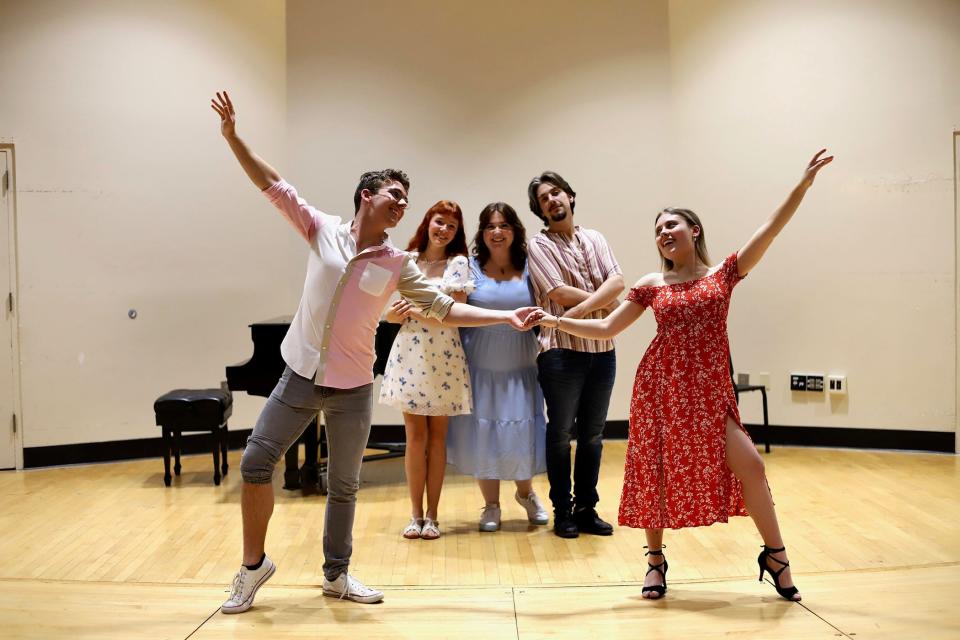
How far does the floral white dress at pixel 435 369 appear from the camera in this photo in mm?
4258

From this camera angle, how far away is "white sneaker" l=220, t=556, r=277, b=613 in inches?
126

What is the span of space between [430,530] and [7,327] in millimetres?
3583

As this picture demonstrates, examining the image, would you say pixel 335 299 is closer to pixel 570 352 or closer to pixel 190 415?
pixel 570 352

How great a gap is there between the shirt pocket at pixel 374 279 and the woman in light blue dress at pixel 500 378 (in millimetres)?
1047

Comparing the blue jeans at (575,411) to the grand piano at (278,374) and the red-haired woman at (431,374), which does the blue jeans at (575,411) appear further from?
the grand piano at (278,374)

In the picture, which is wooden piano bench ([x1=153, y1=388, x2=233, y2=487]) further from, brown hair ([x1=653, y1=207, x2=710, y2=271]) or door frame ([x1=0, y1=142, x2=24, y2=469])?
brown hair ([x1=653, y1=207, x2=710, y2=271])

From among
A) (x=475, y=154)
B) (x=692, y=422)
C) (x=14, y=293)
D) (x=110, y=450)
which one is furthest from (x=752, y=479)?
(x=14, y=293)

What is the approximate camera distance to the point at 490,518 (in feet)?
14.7

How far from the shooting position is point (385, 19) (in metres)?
6.88

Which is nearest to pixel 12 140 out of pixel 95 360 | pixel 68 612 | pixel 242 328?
pixel 95 360

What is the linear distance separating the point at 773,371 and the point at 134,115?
197 inches

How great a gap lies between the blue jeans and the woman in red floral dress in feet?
2.78

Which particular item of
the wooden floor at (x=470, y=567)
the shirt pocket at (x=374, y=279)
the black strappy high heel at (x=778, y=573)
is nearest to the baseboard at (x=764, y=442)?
the wooden floor at (x=470, y=567)

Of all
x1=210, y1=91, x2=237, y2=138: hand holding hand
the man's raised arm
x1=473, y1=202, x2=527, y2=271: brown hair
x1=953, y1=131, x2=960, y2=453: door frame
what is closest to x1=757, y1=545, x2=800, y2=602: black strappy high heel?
x1=473, y1=202, x2=527, y2=271: brown hair
